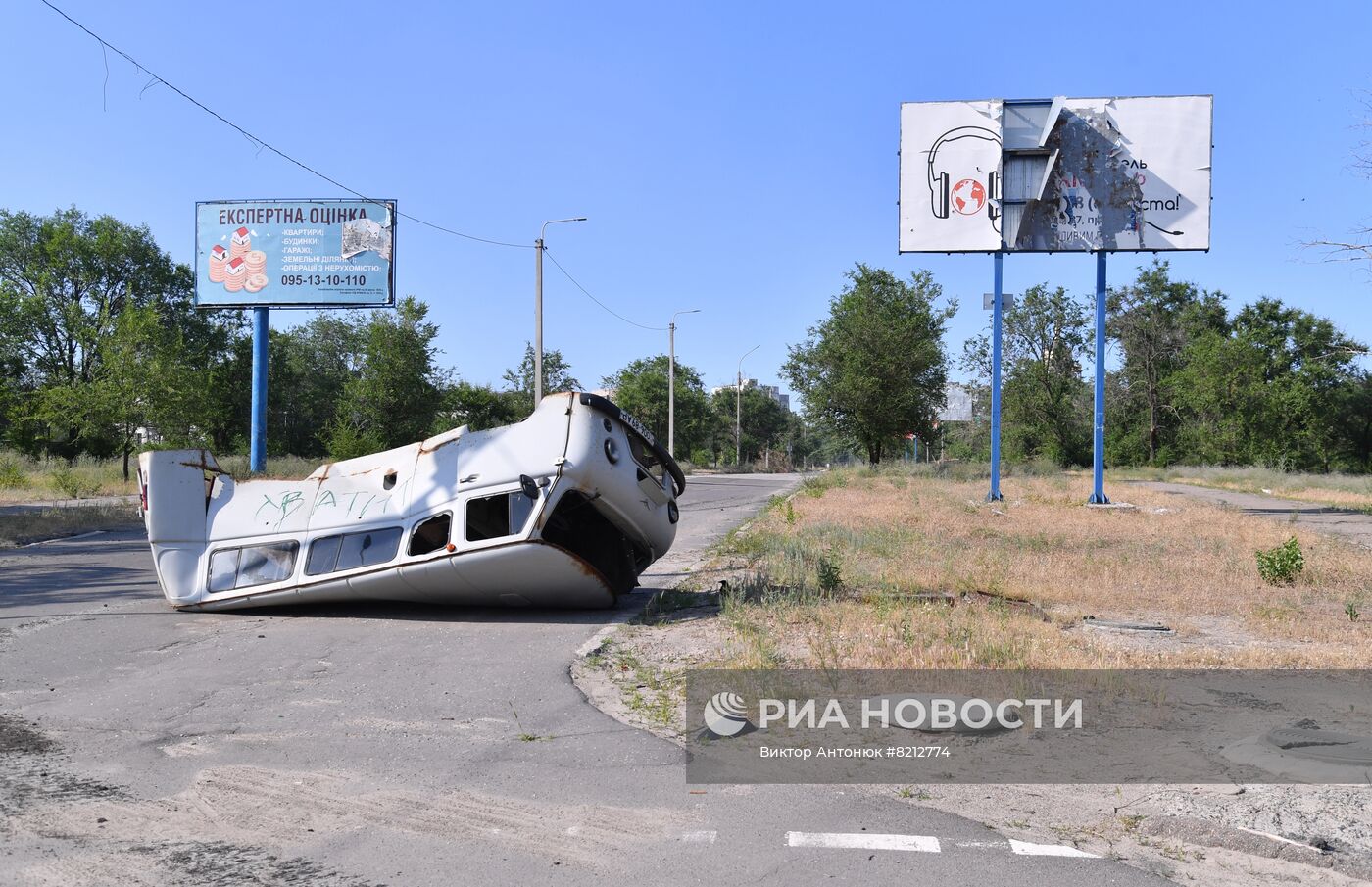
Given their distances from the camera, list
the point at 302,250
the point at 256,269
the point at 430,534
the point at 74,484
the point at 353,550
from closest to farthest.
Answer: the point at 430,534 → the point at 353,550 → the point at 74,484 → the point at 302,250 → the point at 256,269

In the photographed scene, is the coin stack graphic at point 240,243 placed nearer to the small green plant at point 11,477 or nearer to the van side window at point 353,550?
the small green plant at point 11,477

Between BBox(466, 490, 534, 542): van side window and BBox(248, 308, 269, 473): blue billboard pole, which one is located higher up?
BBox(248, 308, 269, 473): blue billboard pole

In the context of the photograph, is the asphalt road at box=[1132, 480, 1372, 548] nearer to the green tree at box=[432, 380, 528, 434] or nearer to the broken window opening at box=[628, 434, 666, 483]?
the broken window opening at box=[628, 434, 666, 483]

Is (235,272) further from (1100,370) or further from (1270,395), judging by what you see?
(1270,395)

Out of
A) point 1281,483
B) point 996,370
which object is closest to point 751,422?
point 1281,483

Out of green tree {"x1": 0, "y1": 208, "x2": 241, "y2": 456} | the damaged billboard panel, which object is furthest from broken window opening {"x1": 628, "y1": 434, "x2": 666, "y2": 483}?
green tree {"x1": 0, "y1": 208, "x2": 241, "y2": 456}

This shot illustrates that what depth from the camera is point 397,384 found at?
44.9 meters

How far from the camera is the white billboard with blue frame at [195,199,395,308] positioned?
30906 millimetres

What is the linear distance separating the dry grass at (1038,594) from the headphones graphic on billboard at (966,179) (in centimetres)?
1044

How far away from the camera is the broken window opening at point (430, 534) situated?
392 inches

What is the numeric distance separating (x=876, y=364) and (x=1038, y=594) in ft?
122

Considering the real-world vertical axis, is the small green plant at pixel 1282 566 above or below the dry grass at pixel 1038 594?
above

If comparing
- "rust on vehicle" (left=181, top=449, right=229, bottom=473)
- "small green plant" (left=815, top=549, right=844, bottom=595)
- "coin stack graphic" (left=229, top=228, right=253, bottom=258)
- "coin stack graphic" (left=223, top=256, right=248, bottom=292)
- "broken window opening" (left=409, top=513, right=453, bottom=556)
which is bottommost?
"small green plant" (left=815, top=549, right=844, bottom=595)

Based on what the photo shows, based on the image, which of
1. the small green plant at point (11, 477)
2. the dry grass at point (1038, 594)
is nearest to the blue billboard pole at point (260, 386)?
the small green plant at point (11, 477)
